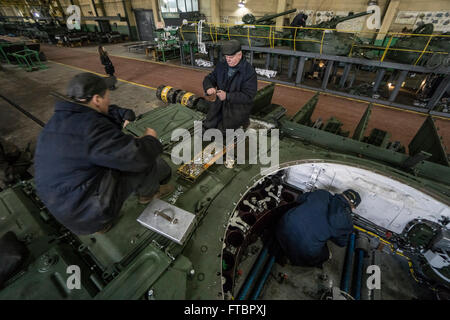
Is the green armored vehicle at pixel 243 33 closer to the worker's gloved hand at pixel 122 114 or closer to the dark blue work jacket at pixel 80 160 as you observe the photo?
the worker's gloved hand at pixel 122 114

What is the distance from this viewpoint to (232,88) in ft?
9.73

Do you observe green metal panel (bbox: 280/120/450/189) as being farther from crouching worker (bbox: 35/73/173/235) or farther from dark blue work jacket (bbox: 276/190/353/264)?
crouching worker (bbox: 35/73/173/235)

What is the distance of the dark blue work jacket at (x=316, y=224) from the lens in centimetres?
208

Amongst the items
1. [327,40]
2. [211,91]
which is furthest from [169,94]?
[327,40]

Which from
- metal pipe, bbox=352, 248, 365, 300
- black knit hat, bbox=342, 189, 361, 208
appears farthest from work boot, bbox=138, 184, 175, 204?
metal pipe, bbox=352, 248, 365, 300

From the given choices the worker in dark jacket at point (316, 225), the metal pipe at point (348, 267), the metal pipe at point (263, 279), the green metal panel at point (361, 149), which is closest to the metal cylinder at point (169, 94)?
the green metal panel at point (361, 149)

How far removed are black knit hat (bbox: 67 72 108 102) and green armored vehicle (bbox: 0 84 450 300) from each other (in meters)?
1.11

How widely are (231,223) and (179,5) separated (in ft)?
65.9

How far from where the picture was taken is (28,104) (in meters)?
6.88

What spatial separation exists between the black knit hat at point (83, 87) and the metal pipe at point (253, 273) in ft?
8.72

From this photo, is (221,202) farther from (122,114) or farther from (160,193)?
(122,114)
